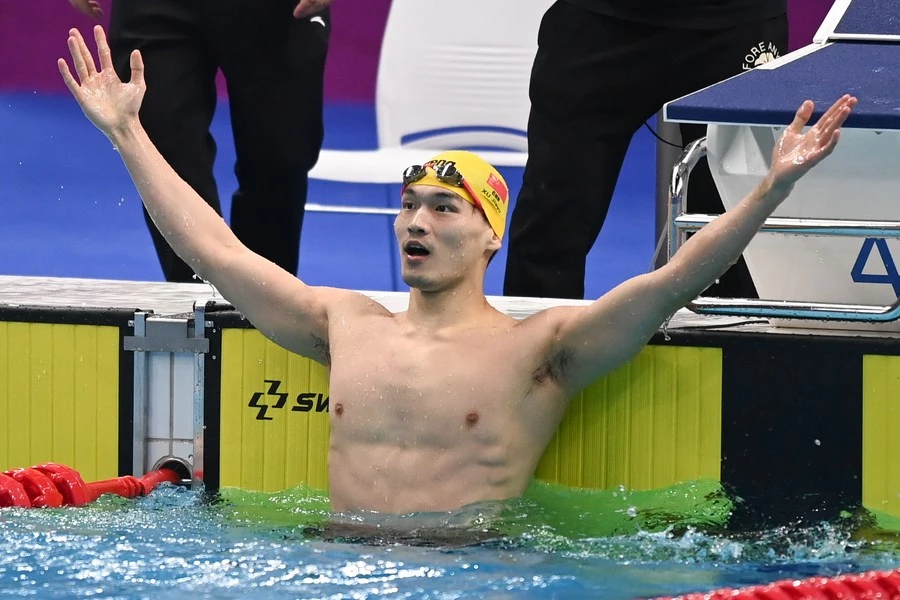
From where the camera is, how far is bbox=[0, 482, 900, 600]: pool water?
8.97 ft

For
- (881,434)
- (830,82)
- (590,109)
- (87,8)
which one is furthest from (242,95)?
(881,434)

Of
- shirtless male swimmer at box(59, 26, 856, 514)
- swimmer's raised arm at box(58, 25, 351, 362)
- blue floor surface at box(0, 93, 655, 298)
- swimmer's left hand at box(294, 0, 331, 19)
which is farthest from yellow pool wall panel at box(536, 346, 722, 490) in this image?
blue floor surface at box(0, 93, 655, 298)

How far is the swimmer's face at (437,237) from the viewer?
314 cm

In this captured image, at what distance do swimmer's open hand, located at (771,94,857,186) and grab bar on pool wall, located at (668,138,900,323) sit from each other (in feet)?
0.97

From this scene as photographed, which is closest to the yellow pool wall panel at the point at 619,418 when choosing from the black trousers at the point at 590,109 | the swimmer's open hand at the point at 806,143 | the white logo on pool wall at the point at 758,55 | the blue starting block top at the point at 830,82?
the blue starting block top at the point at 830,82

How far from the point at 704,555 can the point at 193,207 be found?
1.28m

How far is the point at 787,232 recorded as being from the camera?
304 centimetres

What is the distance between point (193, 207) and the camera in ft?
10.8

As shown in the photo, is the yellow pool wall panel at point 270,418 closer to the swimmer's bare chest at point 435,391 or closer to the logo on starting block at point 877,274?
the swimmer's bare chest at point 435,391

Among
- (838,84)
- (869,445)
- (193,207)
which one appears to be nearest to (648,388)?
(869,445)

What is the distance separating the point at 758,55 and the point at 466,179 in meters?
1.27

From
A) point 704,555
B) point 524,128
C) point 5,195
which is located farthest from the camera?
point 5,195

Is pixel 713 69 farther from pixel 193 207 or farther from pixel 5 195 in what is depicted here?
pixel 5 195

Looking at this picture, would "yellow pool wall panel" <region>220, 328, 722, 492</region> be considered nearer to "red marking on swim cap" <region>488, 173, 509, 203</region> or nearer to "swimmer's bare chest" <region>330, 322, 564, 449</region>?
"swimmer's bare chest" <region>330, 322, 564, 449</region>
